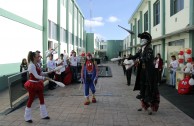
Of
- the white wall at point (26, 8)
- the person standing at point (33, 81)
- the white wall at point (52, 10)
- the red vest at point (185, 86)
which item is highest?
the white wall at point (52, 10)

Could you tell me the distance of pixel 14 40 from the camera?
44.3ft

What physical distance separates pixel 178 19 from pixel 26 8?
8.54 m

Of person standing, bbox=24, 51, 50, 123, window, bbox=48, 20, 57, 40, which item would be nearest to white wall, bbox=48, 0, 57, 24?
window, bbox=48, 20, 57, 40

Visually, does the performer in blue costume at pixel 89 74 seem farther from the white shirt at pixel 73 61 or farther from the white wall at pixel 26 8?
the white shirt at pixel 73 61

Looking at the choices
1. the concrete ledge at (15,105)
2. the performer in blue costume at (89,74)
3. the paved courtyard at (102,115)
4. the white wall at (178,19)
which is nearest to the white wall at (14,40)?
the concrete ledge at (15,105)

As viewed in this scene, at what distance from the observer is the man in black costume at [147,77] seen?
7.24 m

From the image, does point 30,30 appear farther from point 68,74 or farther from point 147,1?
point 147,1

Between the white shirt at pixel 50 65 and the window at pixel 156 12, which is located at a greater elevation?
the window at pixel 156 12

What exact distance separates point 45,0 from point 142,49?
13.8 metres

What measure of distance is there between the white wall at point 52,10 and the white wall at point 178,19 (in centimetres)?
952

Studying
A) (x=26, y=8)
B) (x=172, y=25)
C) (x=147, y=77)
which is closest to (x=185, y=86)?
(x=147, y=77)

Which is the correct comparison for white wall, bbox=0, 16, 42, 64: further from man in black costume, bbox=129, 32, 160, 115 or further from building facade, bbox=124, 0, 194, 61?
building facade, bbox=124, 0, 194, 61

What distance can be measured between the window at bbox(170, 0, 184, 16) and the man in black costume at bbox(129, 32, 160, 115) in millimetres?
7675

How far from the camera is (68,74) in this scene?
1428 centimetres
